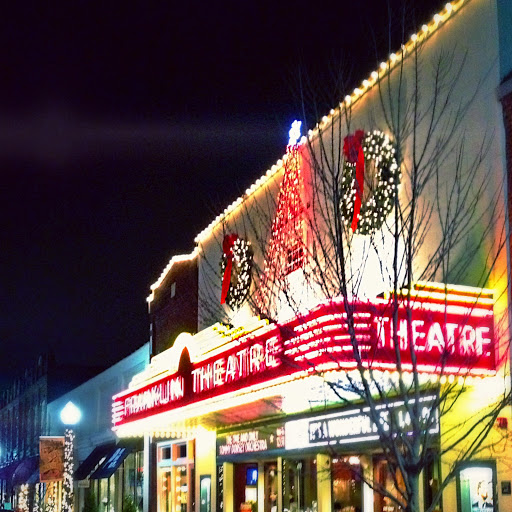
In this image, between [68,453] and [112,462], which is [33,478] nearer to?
[68,453]

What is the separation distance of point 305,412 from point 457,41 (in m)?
8.38

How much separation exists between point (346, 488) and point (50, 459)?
34.3 feet

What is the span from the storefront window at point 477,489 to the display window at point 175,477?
1291 cm

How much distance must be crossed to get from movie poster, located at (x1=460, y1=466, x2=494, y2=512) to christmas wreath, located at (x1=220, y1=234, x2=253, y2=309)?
899 centimetres

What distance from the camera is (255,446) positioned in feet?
70.1

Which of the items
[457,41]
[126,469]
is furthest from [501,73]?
[126,469]

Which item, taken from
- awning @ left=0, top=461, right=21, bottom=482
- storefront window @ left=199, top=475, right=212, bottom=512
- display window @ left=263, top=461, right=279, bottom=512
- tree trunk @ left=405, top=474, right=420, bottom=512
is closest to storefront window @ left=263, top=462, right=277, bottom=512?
display window @ left=263, top=461, right=279, bottom=512

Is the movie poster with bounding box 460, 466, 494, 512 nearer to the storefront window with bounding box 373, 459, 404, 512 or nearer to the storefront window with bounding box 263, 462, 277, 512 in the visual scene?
the storefront window with bounding box 373, 459, 404, 512

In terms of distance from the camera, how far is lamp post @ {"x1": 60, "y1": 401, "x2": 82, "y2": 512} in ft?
112

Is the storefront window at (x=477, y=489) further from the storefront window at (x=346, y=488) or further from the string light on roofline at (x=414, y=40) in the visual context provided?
the string light on roofline at (x=414, y=40)

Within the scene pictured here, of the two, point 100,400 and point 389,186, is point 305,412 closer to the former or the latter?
point 389,186

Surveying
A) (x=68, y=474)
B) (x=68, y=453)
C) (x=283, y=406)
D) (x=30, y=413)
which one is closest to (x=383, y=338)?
(x=283, y=406)

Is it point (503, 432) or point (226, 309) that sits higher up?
point (226, 309)

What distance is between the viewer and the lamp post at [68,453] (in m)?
34.2
